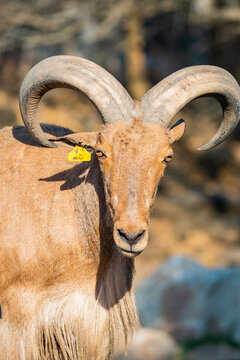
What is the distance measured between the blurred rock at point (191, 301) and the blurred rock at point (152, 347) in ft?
0.89

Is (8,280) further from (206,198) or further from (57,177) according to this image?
(206,198)

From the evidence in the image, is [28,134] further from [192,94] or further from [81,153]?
[192,94]

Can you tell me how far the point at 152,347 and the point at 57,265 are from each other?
3692 millimetres

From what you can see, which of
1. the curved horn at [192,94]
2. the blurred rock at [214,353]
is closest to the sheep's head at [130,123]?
the curved horn at [192,94]

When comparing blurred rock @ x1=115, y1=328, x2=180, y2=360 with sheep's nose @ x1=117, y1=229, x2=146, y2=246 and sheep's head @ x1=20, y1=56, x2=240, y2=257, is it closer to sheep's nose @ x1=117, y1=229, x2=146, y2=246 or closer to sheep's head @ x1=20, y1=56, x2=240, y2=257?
sheep's head @ x1=20, y1=56, x2=240, y2=257

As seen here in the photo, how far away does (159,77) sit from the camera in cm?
2478

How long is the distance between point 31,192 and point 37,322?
4.00 feet

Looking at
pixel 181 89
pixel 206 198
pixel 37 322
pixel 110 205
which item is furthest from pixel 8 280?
pixel 206 198

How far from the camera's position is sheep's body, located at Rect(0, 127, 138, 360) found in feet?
16.6

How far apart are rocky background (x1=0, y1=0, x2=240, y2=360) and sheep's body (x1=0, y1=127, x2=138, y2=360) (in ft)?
10.1

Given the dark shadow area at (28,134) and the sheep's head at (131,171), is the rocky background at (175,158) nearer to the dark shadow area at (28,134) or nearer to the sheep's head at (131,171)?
the dark shadow area at (28,134)

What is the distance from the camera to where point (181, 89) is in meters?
4.91

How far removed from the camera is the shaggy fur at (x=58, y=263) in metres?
5.05

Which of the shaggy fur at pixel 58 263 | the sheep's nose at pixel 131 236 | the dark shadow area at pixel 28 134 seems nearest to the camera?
the sheep's nose at pixel 131 236
